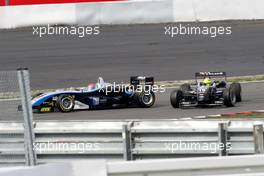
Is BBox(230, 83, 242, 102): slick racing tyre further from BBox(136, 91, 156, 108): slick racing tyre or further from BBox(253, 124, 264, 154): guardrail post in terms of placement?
BBox(253, 124, 264, 154): guardrail post

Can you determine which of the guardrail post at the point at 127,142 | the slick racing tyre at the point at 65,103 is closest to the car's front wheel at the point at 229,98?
the slick racing tyre at the point at 65,103

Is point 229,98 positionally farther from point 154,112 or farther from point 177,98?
point 154,112

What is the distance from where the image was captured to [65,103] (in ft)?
52.0

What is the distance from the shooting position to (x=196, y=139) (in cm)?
911

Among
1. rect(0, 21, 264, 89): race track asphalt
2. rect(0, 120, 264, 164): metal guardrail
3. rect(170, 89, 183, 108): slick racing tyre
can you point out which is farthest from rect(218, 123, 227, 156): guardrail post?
rect(0, 21, 264, 89): race track asphalt

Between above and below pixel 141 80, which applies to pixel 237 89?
below

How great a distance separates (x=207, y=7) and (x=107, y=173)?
2077 centimetres

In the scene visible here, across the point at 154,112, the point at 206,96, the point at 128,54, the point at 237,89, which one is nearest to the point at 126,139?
the point at 154,112

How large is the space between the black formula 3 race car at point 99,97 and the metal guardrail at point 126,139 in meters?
6.13

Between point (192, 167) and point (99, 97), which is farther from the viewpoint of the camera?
point (99, 97)

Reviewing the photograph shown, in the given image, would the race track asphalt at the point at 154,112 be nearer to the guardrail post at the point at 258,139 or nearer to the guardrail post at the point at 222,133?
the guardrail post at the point at 222,133

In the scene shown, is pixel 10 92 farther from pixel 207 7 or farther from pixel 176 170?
pixel 207 7

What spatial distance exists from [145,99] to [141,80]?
0.38 m

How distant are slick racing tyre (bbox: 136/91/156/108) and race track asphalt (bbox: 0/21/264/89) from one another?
148 inches
